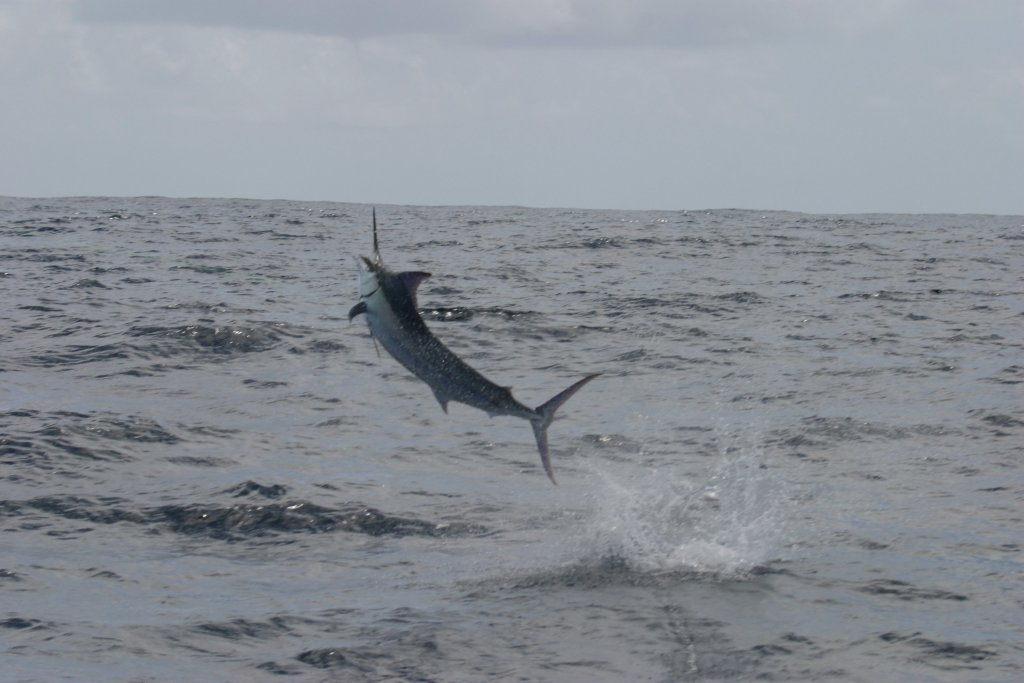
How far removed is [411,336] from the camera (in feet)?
20.0

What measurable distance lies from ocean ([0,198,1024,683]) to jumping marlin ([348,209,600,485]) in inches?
55.6

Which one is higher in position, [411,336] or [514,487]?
[411,336]

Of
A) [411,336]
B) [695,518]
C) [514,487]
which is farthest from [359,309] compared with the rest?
[514,487]

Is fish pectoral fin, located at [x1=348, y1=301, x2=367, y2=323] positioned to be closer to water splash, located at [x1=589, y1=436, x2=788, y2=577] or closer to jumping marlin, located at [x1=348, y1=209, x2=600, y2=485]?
jumping marlin, located at [x1=348, y1=209, x2=600, y2=485]

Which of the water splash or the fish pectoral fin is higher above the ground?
the fish pectoral fin

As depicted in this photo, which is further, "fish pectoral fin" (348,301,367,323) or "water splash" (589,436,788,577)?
"water splash" (589,436,788,577)

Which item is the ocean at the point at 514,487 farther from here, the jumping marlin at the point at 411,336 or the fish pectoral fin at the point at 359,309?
the fish pectoral fin at the point at 359,309

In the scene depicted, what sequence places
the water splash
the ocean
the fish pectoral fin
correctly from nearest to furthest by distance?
the fish pectoral fin, the ocean, the water splash

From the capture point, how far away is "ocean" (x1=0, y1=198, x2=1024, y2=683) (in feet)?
22.9

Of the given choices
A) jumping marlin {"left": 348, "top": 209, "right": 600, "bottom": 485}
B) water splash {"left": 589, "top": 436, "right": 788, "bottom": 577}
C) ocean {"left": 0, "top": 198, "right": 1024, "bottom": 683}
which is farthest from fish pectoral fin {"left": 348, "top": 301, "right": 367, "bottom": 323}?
water splash {"left": 589, "top": 436, "right": 788, "bottom": 577}

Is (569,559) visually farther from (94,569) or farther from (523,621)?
(94,569)

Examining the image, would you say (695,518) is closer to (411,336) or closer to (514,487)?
(514,487)

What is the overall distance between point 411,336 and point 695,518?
3998 mm

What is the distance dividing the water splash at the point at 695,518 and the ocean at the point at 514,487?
33 millimetres
